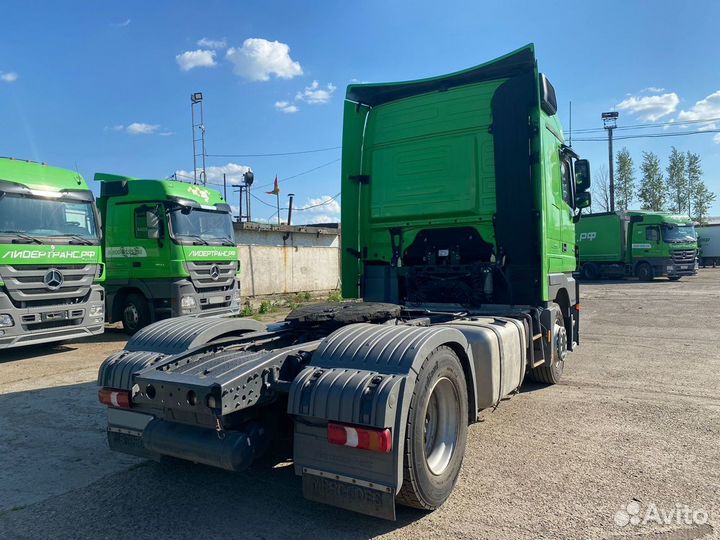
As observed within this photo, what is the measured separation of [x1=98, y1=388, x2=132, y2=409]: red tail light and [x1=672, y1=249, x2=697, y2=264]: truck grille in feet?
94.1

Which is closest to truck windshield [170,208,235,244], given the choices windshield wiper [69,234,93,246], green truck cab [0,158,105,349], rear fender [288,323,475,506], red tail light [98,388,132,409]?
green truck cab [0,158,105,349]

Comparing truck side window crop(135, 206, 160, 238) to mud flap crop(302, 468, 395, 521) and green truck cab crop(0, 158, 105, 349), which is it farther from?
mud flap crop(302, 468, 395, 521)

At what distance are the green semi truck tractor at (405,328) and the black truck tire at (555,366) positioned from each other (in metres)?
0.04

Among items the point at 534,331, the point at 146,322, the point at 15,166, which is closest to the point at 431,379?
the point at 534,331

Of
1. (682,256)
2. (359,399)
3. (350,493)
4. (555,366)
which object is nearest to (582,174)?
(555,366)

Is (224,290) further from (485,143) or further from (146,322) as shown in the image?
(485,143)

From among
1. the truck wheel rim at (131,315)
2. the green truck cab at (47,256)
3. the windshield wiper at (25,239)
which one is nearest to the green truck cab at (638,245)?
the truck wheel rim at (131,315)

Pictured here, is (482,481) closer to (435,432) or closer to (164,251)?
(435,432)

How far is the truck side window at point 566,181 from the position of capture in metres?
6.62

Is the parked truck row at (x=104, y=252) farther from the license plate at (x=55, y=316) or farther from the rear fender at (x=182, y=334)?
the rear fender at (x=182, y=334)

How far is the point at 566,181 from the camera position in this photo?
6.75 metres

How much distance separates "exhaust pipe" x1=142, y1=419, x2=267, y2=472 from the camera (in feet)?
9.54

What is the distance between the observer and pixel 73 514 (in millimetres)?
3273

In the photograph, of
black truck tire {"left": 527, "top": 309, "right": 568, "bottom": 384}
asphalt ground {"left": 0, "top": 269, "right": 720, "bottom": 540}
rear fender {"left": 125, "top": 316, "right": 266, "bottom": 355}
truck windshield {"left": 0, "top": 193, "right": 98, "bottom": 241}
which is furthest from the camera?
truck windshield {"left": 0, "top": 193, "right": 98, "bottom": 241}
